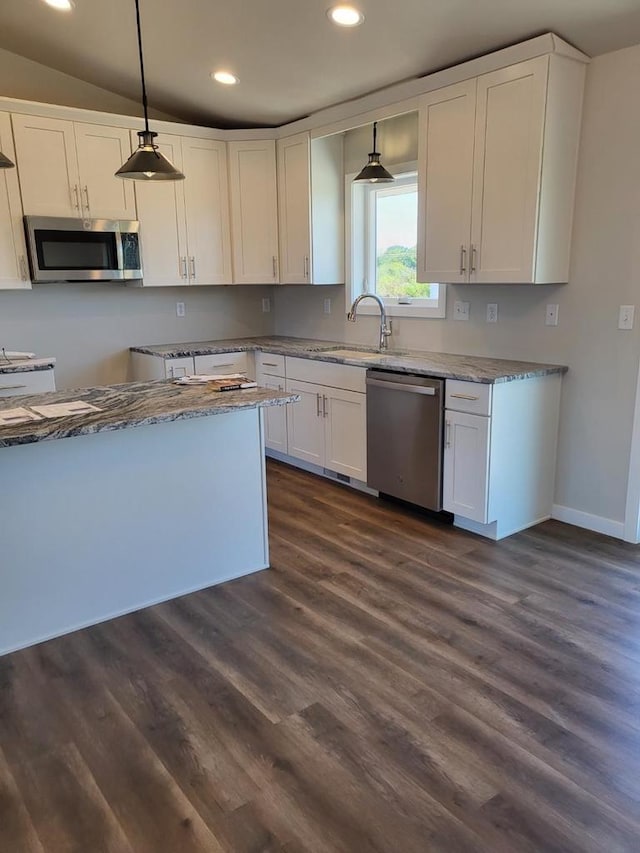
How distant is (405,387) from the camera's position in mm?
3479

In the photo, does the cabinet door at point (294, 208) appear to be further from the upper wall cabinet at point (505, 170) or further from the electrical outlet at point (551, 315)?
the electrical outlet at point (551, 315)

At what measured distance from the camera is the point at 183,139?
4.51 metres

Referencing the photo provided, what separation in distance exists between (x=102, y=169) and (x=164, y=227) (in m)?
0.55

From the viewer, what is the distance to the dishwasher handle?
3334 mm

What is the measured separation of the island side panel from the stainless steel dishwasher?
3.22 ft

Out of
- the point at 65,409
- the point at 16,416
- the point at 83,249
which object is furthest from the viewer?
the point at 83,249

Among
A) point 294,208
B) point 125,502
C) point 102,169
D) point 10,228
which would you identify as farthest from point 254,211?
point 125,502

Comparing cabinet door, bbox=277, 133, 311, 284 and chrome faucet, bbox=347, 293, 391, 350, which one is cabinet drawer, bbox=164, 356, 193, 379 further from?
chrome faucet, bbox=347, 293, 391, 350

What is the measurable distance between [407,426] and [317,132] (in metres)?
2.27

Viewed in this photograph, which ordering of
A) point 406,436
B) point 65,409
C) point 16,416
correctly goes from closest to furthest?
point 16,416 → point 65,409 → point 406,436

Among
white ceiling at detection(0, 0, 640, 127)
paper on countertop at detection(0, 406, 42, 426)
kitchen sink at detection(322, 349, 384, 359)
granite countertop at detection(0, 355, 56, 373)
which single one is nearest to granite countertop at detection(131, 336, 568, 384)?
kitchen sink at detection(322, 349, 384, 359)

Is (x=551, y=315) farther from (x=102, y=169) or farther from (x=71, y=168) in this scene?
(x=71, y=168)

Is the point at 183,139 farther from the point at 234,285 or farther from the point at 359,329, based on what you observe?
the point at 359,329

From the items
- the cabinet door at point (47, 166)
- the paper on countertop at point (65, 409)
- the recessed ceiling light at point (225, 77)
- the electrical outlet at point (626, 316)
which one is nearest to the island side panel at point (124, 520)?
the paper on countertop at point (65, 409)
